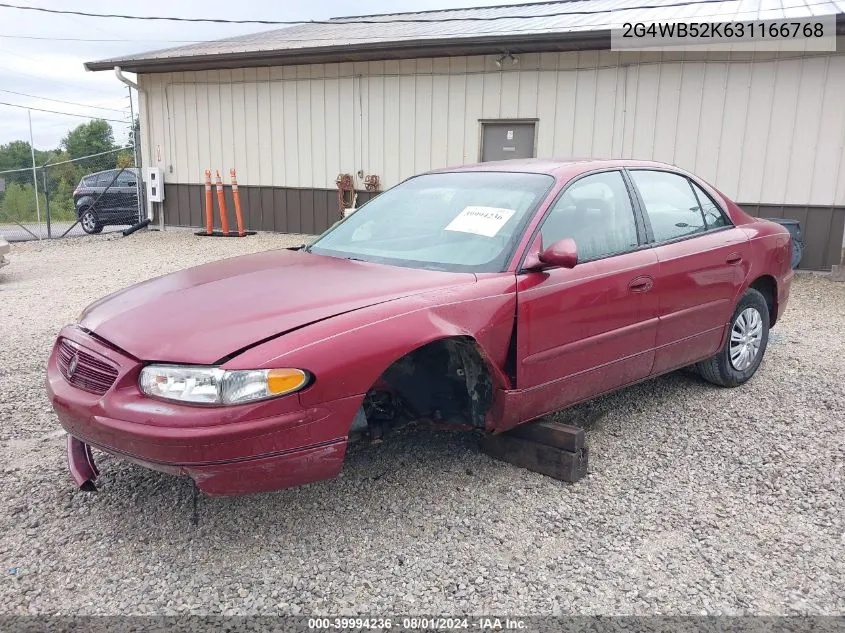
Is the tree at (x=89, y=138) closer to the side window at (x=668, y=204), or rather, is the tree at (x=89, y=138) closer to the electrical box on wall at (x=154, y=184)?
the electrical box on wall at (x=154, y=184)

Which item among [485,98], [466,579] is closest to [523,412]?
[466,579]

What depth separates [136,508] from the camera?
10.1 ft

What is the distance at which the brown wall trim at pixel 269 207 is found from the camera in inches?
513

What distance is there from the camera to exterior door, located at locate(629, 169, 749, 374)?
3.90m

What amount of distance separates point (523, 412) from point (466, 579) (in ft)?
2.89

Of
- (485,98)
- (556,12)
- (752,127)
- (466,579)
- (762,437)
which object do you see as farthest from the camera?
(556,12)

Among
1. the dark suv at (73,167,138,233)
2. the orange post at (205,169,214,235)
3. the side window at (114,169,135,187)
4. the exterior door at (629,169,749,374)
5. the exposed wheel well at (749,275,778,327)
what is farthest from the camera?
the side window at (114,169,135,187)

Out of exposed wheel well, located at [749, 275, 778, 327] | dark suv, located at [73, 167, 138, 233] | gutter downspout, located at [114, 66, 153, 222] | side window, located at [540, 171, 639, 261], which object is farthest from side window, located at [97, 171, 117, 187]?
exposed wheel well, located at [749, 275, 778, 327]

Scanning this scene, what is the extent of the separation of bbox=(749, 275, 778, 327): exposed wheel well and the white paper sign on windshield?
225 centimetres

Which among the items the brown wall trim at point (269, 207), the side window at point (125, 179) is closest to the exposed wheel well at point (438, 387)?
the brown wall trim at point (269, 207)

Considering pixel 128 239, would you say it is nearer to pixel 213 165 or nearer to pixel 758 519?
pixel 213 165

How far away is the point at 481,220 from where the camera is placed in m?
3.46

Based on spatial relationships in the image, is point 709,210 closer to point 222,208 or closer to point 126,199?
point 222,208

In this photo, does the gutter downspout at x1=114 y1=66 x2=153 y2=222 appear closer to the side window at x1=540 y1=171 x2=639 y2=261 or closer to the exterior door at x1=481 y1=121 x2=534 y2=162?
the exterior door at x1=481 y1=121 x2=534 y2=162
